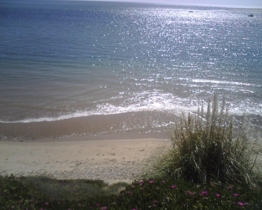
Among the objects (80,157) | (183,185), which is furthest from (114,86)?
(183,185)

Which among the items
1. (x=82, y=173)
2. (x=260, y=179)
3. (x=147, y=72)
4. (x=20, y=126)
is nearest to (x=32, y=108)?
(x=20, y=126)

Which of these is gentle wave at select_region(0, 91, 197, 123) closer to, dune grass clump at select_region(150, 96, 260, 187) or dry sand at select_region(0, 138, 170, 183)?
dry sand at select_region(0, 138, 170, 183)

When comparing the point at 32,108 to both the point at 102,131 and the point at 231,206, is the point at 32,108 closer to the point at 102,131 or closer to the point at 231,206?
the point at 102,131

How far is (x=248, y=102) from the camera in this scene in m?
13.4

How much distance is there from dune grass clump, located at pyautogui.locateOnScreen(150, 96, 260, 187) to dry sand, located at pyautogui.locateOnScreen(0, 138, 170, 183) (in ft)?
3.66

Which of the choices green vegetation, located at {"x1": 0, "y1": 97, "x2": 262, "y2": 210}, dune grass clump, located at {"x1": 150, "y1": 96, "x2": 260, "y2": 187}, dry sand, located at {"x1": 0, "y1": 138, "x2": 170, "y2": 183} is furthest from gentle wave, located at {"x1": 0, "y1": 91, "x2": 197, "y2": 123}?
dune grass clump, located at {"x1": 150, "y1": 96, "x2": 260, "y2": 187}

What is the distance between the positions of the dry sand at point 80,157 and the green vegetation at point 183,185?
0.75 meters

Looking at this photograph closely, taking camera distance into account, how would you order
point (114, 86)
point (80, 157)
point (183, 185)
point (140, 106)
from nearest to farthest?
point (183, 185) → point (80, 157) → point (140, 106) → point (114, 86)

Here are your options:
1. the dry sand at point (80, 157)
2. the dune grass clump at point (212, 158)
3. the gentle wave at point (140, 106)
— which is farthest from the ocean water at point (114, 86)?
the dune grass clump at point (212, 158)

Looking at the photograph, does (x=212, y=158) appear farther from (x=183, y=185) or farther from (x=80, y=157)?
(x=80, y=157)

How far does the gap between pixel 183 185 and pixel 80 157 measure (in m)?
3.89

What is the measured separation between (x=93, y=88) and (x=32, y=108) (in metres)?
3.36

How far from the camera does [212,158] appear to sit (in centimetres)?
604

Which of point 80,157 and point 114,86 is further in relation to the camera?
point 114,86
